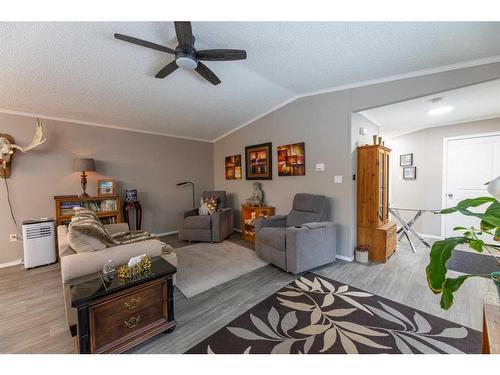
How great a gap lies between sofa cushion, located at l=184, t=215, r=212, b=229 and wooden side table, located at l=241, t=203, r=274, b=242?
29.5 inches

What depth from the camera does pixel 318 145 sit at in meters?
3.39

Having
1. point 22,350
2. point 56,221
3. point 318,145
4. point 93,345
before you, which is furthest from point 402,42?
point 56,221

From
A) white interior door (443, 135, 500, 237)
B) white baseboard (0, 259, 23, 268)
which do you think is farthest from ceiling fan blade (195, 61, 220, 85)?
white interior door (443, 135, 500, 237)

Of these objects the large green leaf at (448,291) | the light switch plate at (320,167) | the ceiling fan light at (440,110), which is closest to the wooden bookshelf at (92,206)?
the light switch plate at (320,167)

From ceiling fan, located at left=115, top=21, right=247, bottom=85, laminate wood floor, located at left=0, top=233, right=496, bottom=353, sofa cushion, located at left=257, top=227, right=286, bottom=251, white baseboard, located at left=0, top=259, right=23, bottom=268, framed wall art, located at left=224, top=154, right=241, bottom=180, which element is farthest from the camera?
framed wall art, located at left=224, top=154, right=241, bottom=180

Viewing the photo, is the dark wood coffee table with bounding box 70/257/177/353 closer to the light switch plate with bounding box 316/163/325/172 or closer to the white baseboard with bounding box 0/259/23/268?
the light switch plate with bounding box 316/163/325/172

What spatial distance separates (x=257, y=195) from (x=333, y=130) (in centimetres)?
189

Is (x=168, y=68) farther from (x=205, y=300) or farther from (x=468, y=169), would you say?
(x=468, y=169)

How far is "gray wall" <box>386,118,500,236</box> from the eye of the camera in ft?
13.2

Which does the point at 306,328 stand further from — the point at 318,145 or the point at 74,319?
the point at 318,145

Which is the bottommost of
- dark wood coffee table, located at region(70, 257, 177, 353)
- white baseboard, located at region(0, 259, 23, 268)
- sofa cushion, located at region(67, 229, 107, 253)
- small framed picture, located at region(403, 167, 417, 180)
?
white baseboard, located at region(0, 259, 23, 268)

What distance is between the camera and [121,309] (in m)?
1.45

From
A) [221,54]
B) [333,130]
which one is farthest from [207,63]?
[333,130]
